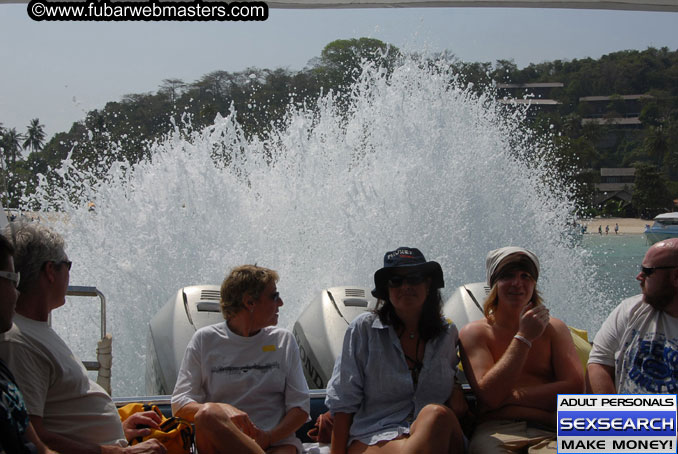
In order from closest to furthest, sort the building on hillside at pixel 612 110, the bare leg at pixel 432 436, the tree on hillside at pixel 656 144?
the bare leg at pixel 432 436
the tree on hillside at pixel 656 144
the building on hillside at pixel 612 110

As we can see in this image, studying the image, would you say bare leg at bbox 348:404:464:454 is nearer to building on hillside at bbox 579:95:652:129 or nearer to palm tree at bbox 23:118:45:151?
palm tree at bbox 23:118:45:151

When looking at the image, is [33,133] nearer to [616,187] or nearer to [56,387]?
[56,387]

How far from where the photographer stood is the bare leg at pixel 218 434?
98.3 inches

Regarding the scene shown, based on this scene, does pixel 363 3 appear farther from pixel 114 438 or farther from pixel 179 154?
pixel 179 154

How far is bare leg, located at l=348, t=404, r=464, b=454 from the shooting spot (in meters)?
2.48

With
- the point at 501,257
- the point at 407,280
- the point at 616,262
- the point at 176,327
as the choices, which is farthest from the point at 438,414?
the point at 616,262

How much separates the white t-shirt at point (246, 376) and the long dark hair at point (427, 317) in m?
0.43

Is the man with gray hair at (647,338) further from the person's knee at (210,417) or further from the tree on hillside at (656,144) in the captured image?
the tree on hillside at (656,144)

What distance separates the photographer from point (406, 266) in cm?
280

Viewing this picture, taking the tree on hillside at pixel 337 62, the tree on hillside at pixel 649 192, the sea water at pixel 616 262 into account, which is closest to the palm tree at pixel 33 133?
the sea water at pixel 616 262

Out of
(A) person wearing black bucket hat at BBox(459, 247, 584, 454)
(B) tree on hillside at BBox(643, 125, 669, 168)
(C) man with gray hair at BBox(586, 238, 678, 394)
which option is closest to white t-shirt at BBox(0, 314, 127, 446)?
(A) person wearing black bucket hat at BBox(459, 247, 584, 454)

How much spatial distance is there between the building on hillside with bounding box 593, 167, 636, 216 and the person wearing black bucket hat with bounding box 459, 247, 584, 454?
134 feet

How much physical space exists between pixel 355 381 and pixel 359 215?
6.17m

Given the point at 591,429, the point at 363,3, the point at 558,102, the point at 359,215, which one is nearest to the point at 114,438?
the point at 591,429
